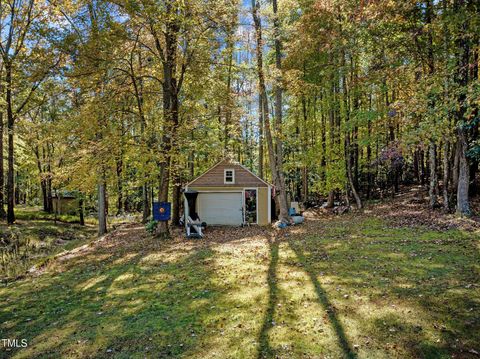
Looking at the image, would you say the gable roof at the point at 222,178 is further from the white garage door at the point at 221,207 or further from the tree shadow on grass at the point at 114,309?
the tree shadow on grass at the point at 114,309

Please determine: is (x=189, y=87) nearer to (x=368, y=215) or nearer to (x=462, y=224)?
(x=368, y=215)

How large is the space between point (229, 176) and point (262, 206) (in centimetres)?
227

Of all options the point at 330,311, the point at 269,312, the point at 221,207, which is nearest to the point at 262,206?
the point at 221,207

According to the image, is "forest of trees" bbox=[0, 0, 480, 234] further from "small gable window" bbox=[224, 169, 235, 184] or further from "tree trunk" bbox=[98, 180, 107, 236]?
"small gable window" bbox=[224, 169, 235, 184]

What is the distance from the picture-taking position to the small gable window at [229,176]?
16719mm

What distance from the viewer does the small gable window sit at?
16.7m

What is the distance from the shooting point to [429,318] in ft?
14.8

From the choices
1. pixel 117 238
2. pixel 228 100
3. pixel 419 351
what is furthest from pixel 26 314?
pixel 228 100

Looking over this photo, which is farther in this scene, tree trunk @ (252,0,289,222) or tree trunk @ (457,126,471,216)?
tree trunk @ (252,0,289,222)

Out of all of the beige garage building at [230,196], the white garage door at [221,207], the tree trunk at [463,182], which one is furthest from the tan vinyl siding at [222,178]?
the tree trunk at [463,182]

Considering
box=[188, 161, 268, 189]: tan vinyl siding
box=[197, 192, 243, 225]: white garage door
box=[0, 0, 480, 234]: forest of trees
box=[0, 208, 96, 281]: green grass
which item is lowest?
box=[0, 208, 96, 281]: green grass

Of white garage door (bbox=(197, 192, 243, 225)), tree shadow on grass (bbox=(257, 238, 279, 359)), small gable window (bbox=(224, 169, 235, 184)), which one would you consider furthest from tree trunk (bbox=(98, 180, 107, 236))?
tree shadow on grass (bbox=(257, 238, 279, 359))

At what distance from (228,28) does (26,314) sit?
1121 centimetres

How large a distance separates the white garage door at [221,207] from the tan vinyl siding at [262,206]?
3.10 feet
